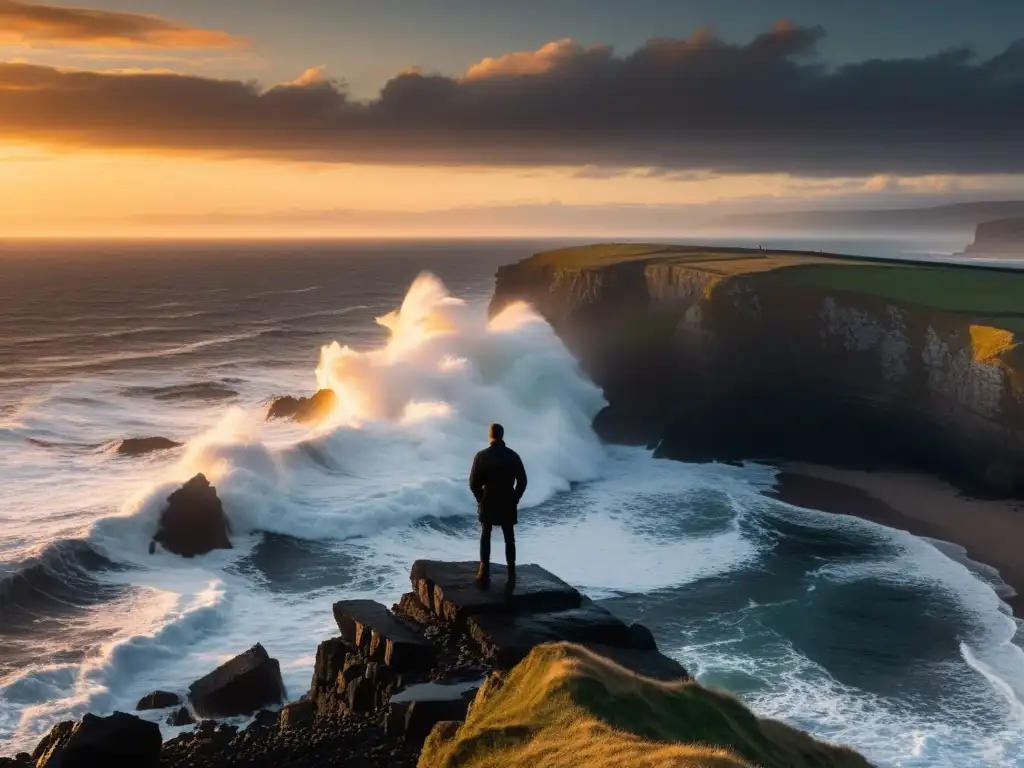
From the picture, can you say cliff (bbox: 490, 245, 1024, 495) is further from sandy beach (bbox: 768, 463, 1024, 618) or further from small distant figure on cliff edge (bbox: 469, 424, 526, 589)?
small distant figure on cliff edge (bbox: 469, 424, 526, 589)

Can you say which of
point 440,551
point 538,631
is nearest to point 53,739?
point 538,631

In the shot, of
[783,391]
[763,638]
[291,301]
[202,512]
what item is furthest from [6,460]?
[291,301]

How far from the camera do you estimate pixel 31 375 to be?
187ft

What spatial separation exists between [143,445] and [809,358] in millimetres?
27102

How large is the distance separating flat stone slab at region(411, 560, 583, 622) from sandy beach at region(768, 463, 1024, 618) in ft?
48.3

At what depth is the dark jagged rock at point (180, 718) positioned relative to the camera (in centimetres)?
1590

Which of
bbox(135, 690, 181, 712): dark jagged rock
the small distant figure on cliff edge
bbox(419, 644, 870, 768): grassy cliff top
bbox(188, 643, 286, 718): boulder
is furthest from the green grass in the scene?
bbox(135, 690, 181, 712): dark jagged rock

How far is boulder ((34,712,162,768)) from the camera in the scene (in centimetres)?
1234

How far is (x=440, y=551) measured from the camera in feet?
89.8

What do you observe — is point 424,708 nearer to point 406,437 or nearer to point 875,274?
point 406,437

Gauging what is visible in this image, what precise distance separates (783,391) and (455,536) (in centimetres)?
1950

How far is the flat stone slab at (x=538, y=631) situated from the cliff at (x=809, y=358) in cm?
2288

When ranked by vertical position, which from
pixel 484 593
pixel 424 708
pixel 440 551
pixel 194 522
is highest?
pixel 484 593

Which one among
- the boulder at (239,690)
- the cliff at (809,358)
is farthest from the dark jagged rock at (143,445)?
the boulder at (239,690)
